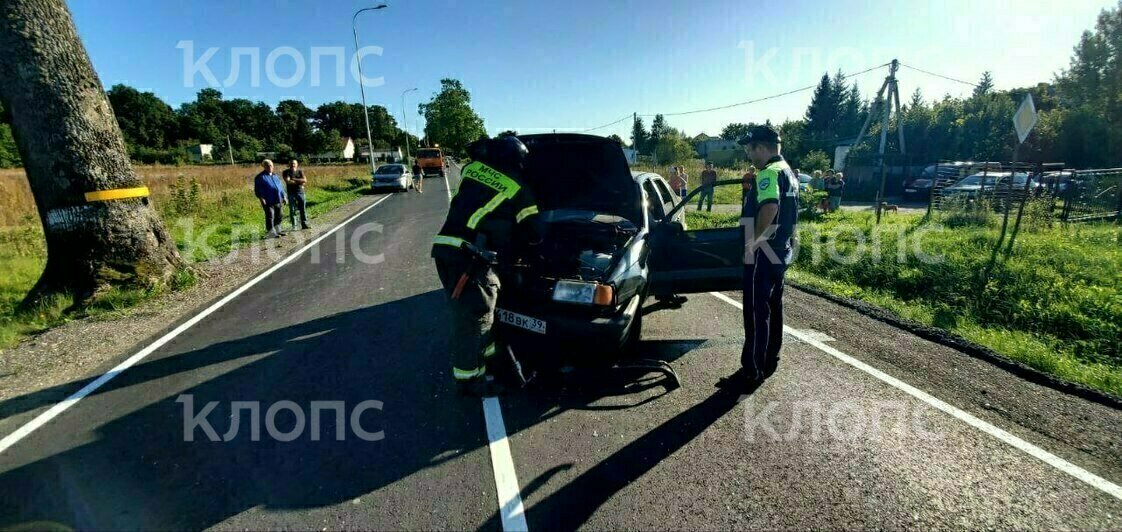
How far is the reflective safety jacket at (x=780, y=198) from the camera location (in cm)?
363

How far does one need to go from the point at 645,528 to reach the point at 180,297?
6846 millimetres

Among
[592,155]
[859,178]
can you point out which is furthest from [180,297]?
[859,178]

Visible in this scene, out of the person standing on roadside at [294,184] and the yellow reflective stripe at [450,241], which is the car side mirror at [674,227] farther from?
the person standing on roadside at [294,184]

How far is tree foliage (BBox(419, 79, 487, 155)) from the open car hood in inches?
2655

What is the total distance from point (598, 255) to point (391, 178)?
22.3m

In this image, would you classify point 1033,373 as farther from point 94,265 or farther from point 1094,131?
point 1094,131

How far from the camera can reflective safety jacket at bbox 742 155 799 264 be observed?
3631mm

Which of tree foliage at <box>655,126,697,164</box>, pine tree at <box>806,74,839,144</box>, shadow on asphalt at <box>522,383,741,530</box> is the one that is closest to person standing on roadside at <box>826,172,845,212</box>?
shadow on asphalt at <box>522,383,741,530</box>

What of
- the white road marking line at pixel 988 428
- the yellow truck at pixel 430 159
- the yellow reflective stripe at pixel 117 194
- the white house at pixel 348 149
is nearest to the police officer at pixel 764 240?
the white road marking line at pixel 988 428

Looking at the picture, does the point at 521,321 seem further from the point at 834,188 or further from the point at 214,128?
the point at 214,128

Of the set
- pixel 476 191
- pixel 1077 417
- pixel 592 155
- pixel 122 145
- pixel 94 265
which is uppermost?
pixel 122 145

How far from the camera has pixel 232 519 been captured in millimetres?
2383

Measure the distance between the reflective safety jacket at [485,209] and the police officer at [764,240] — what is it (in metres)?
1.82

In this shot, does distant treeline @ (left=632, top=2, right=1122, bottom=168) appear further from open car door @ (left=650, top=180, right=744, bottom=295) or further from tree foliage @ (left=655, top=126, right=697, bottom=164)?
open car door @ (left=650, top=180, right=744, bottom=295)
